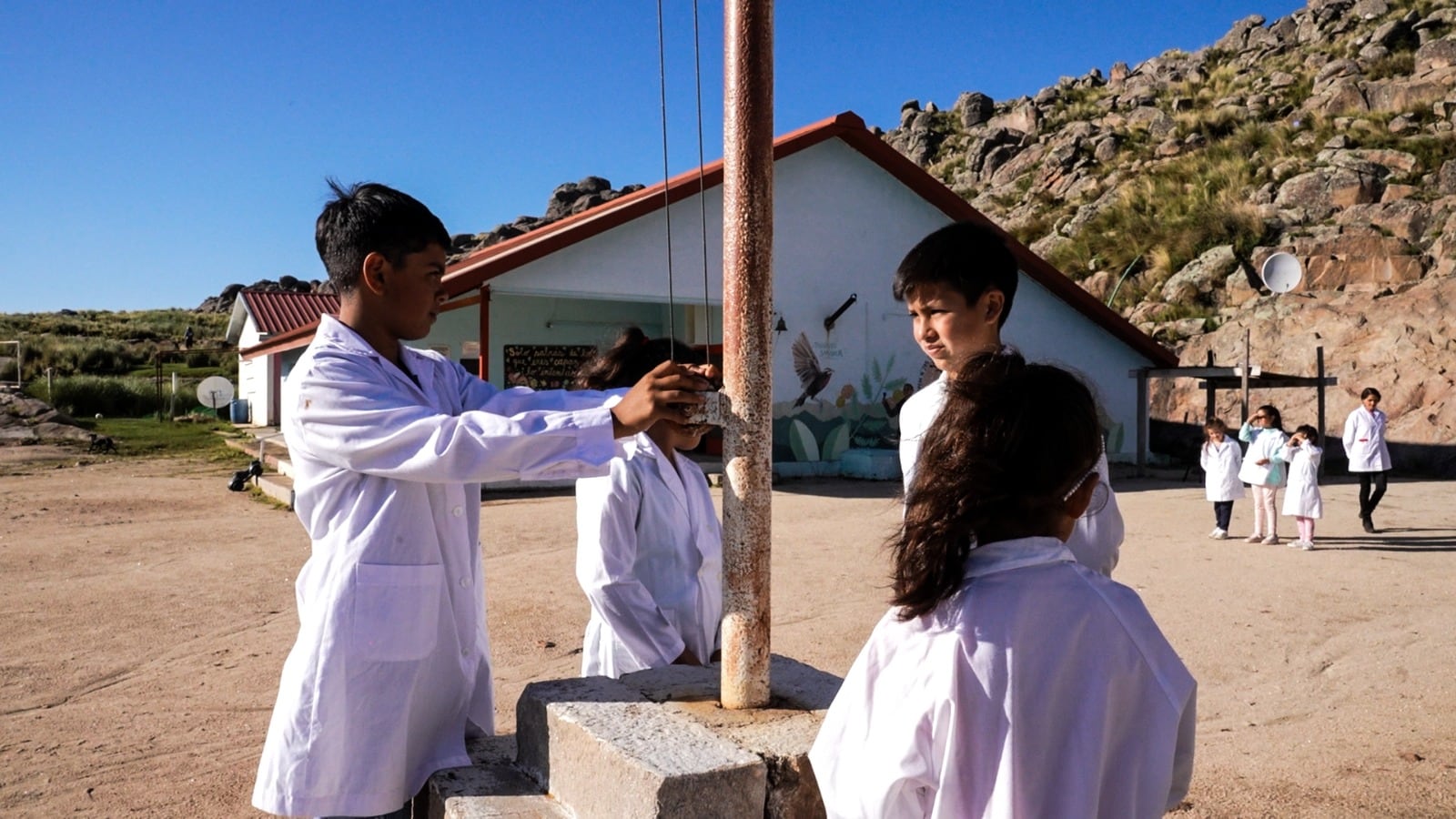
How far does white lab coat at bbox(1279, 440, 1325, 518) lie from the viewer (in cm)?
976

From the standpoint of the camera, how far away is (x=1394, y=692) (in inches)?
202

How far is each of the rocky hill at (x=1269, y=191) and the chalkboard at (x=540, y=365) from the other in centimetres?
1286

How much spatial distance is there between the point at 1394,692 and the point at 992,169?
148 ft

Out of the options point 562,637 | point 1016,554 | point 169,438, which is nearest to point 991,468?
point 1016,554

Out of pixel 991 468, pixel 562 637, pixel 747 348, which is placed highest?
pixel 747 348

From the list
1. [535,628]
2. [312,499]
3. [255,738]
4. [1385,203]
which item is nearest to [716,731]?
[312,499]

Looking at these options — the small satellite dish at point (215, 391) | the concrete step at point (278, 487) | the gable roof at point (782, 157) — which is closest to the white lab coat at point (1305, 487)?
the gable roof at point (782, 157)

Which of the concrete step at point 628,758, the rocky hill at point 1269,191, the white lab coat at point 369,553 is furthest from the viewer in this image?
the rocky hill at point 1269,191

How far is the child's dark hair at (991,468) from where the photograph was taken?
1502mm

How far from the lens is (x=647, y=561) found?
2.78 metres

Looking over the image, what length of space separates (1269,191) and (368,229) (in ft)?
113

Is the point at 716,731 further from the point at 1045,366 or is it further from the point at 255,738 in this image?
the point at 255,738

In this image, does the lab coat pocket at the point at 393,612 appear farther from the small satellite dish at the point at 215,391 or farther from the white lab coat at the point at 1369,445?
the small satellite dish at the point at 215,391

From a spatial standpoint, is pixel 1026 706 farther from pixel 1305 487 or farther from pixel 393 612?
pixel 1305 487
